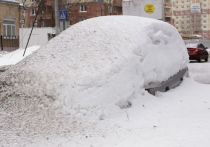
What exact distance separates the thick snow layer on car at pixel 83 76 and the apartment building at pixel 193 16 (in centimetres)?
7953

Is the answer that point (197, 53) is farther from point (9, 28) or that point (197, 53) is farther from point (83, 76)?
point (83, 76)

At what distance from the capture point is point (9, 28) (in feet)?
145

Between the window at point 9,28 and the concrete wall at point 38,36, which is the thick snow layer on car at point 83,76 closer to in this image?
the concrete wall at point 38,36

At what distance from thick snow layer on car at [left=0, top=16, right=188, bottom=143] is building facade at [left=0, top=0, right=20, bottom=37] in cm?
3398

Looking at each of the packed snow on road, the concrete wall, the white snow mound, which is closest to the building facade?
the concrete wall

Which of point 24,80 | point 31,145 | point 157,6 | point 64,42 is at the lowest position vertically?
point 31,145

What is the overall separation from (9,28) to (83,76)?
122 ft

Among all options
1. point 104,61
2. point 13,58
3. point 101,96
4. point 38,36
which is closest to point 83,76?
point 101,96

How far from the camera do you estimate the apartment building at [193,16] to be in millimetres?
88375

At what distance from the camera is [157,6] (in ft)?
69.1

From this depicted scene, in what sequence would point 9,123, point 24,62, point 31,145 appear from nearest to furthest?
point 31,145 < point 9,123 < point 24,62

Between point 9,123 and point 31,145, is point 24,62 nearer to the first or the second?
point 9,123

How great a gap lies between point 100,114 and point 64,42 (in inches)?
89.2

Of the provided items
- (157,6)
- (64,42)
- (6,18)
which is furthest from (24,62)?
(6,18)
